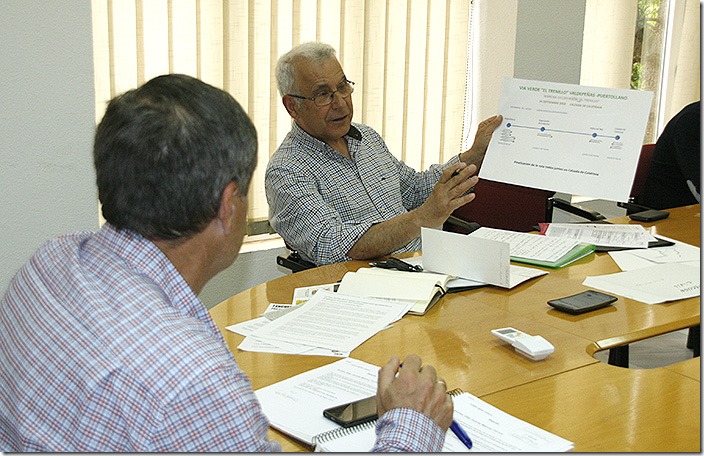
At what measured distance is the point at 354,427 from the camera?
1.51m

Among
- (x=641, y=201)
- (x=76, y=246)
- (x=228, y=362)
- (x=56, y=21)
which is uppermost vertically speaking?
(x=56, y=21)

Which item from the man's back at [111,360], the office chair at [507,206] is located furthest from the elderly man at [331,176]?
the man's back at [111,360]

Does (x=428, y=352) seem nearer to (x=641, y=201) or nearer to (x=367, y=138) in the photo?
(x=367, y=138)

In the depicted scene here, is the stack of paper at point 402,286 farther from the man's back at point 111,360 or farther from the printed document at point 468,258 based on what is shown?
the man's back at point 111,360

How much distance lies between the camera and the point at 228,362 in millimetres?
1106

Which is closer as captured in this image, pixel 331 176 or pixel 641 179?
pixel 331 176

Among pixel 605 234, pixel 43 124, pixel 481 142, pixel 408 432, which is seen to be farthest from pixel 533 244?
pixel 43 124

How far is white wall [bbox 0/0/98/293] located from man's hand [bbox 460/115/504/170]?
4.88ft

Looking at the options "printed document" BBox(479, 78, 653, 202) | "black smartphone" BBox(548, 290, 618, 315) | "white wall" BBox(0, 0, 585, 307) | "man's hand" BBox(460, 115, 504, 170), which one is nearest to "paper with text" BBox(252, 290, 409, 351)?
"black smartphone" BBox(548, 290, 618, 315)

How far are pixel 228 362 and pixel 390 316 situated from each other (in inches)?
41.5

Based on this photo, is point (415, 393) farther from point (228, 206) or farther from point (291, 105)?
point (291, 105)

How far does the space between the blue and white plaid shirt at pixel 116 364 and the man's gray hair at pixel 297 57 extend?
1899 mm

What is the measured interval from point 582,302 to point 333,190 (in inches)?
44.1

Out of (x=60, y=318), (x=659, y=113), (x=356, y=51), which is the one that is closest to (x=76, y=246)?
(x=60, y=318)
